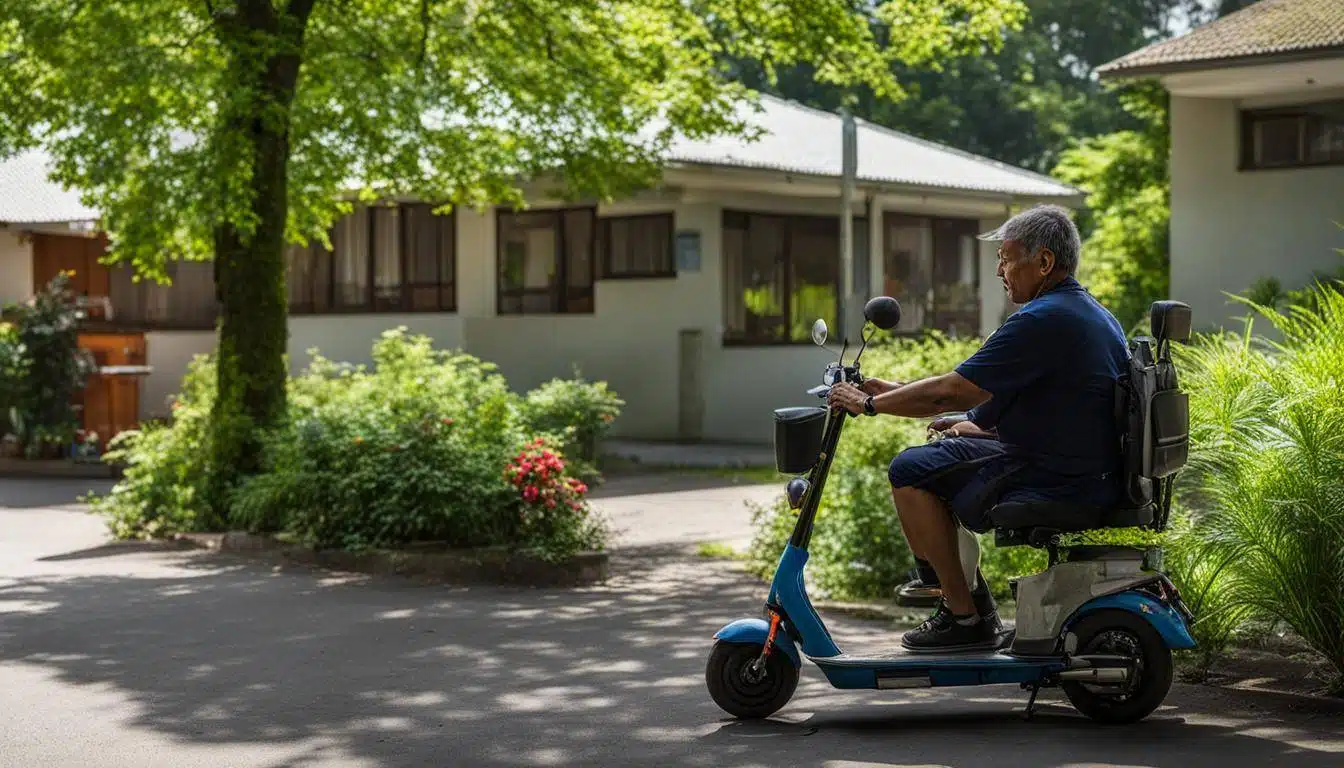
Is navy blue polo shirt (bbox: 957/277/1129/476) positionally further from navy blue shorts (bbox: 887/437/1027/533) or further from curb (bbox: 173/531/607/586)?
curb (bbox: 173/531/607/586)

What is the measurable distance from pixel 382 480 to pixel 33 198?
69.6 ft

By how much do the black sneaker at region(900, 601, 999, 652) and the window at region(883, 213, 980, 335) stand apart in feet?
73.8

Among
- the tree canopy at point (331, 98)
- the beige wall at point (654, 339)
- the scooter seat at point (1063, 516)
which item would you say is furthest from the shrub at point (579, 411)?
the scooter seat at point (1063, 516)

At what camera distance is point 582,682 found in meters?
8.20

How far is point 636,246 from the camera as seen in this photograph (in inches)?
1045

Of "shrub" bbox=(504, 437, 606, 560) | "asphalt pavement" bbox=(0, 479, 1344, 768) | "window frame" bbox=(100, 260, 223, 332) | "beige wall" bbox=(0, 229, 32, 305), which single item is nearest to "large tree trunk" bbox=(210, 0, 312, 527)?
"asphalt pavement" bbox=(0, 479, 1344, 768)

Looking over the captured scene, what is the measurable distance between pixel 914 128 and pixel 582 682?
149 feet

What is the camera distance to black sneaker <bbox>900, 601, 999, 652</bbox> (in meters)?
6.84

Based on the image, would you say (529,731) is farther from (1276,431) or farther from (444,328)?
(444,328)

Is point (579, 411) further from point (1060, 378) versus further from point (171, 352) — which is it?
point (1060, 378)

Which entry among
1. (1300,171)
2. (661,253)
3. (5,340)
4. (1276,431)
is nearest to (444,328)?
(661,253)

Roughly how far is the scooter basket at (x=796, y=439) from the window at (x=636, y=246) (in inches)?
753

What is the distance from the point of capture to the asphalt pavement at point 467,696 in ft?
21.4

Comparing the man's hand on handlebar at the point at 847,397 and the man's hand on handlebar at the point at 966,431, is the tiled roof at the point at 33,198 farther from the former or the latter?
the man's hand on handlebar at the point at 847,397
